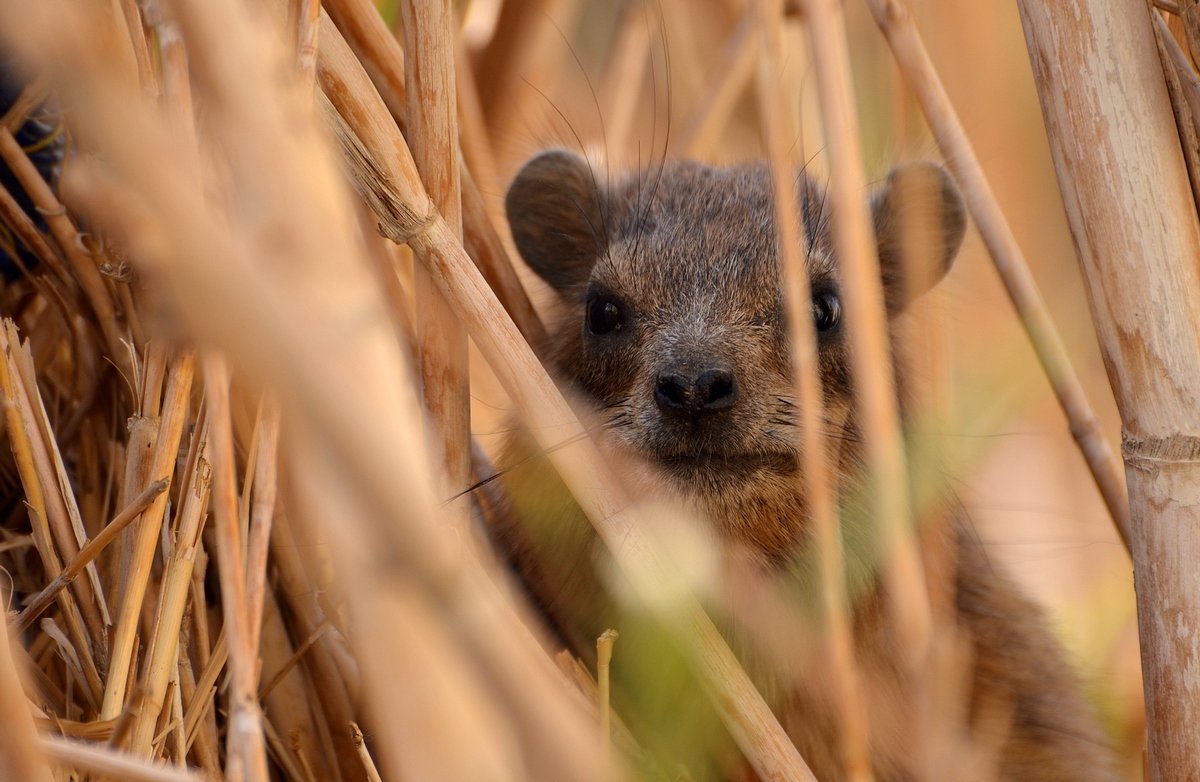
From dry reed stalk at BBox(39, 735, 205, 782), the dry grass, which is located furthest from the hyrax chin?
dry reed stalk at BBox(39, 735, 205, 782)

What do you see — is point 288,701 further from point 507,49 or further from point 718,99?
point 507,49

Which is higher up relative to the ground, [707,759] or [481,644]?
[481,644]

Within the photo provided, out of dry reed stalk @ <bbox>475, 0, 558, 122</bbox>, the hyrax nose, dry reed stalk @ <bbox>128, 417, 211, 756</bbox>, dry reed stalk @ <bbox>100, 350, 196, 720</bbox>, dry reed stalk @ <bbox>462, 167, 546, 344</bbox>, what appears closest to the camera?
dry reed stalk @ <bbox>128, 417, 211, 756</bbox>

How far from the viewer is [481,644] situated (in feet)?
3.19

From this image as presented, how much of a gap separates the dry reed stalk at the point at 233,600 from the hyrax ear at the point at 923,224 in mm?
1159

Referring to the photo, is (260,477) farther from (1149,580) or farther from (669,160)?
(669,160)

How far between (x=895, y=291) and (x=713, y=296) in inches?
20.3

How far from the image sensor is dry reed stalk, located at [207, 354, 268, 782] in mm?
1273

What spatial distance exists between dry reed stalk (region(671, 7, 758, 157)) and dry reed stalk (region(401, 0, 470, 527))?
1553 mm

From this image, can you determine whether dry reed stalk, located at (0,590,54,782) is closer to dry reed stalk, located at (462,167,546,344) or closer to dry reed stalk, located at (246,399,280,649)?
dry reed stalk, located at (246,399,280,649)

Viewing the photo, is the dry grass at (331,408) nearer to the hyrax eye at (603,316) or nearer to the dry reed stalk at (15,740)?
the dry reed stalk at (15,740)

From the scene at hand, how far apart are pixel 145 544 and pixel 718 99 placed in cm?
222

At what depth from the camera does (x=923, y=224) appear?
2.05 m

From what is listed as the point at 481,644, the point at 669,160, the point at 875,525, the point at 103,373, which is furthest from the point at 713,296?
the point at 481,644
